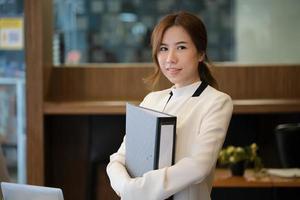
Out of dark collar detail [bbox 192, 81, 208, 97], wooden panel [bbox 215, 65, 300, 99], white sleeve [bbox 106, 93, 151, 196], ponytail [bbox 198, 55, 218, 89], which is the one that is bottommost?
white sleeve [bbox 106, 93, 151, 196]

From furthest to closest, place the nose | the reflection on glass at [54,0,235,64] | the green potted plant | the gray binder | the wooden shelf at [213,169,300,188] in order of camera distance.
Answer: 1. the reflection on glass at [54,0,235,64]
2. the green potted plant
3. the wooden shelf at [213,169,300,188]
4. the nose
5. the gray binder

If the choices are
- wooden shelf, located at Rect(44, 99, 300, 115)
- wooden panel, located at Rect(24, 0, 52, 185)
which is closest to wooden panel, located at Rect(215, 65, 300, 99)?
wooden shelf, located at Rect(44, 99, 300, 115)

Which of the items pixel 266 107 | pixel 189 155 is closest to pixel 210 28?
pixel 266 107

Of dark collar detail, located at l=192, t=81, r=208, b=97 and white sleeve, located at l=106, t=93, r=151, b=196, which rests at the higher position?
dark collar detail, located at l=192, t=81, r=208, b=97

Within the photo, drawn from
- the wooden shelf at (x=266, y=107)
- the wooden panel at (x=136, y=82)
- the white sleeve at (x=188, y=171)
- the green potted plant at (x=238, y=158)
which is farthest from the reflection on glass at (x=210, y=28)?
the white sleeve at (x=188, y=171)

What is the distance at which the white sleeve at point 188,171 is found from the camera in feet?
3.59

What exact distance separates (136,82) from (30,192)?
179 centimetres

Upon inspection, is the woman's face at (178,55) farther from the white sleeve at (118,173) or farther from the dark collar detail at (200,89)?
the white sleeve at (118,173)

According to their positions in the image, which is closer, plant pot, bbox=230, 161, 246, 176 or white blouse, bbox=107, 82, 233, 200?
white blouse, bbox=107, 82, 233, 200

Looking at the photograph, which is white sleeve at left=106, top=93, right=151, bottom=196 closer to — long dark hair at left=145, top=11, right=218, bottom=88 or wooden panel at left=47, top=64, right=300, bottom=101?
long dark hair at left=145, top=11, right=218, bottom=88

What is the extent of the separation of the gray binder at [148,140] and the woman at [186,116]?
2 cm

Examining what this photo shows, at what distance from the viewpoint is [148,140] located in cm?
112

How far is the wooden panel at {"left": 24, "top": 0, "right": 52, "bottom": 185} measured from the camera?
106 inches

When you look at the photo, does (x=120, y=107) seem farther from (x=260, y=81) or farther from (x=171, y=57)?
(x=171, y=57)
